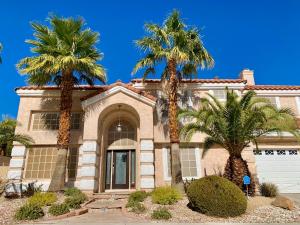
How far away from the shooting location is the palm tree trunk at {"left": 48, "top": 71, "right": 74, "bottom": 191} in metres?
13.7

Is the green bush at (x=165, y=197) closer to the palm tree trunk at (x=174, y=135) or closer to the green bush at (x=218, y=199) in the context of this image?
the green bush at (x=218, y=199)

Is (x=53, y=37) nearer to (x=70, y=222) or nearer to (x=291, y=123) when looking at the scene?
(x=70, y=222)

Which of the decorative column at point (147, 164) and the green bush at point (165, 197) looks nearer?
the green bush at point (165, 197)

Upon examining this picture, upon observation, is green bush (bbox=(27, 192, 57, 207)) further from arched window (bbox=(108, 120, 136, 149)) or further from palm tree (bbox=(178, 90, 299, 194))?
palm tree (bbox=(178, 90, 299, 194))

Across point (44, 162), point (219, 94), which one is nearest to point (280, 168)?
point (219, 94)

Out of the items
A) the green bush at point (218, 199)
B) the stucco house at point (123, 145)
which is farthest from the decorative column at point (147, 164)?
the green bush at point (218, 199)

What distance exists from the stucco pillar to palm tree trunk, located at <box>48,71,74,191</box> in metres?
1.03

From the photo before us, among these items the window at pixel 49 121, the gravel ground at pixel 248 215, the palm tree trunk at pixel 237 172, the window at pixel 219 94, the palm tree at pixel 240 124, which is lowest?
the gravel ground at pixel 248 215

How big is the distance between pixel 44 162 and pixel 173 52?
429 inches

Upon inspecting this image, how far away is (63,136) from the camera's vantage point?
14.4m

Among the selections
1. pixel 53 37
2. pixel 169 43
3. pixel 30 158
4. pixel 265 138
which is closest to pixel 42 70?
pixel 53 37

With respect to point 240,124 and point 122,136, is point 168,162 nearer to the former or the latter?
point 122,136

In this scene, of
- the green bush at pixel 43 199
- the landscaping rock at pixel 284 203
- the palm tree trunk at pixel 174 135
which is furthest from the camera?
the palm tree trunk at pixel 174 135

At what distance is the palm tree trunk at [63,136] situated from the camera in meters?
13.7
